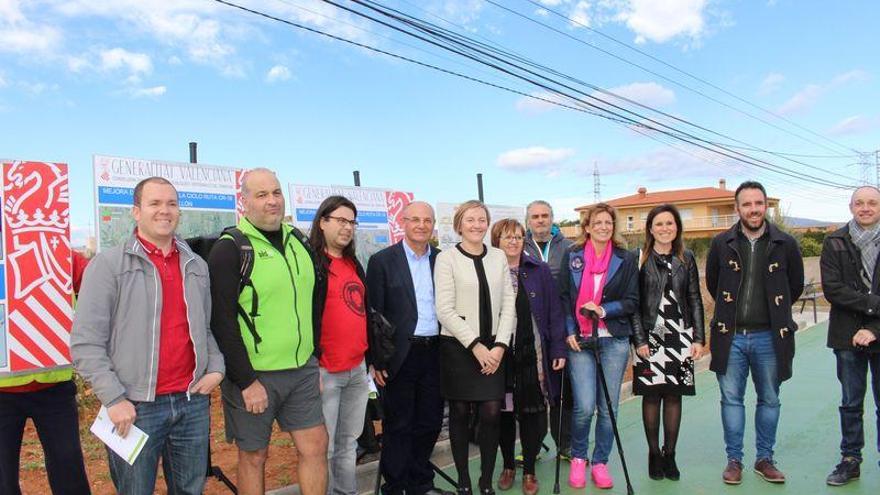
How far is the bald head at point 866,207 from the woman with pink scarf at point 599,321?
1504 mm

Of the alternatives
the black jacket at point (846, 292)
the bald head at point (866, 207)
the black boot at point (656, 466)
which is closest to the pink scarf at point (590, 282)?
the black boot at point (656, 466)

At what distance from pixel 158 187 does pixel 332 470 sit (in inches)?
76.1

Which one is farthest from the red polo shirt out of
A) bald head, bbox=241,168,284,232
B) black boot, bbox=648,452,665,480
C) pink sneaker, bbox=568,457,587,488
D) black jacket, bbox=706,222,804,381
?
black jacket, bbox=706,222,804,381

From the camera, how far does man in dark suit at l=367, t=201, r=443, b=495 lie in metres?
3.93

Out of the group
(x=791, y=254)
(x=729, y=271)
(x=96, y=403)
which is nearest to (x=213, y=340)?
(x=729, y=271)

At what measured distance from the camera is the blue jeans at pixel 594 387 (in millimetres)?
4250

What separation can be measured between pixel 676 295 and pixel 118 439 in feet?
11.5

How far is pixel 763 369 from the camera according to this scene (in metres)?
4.20

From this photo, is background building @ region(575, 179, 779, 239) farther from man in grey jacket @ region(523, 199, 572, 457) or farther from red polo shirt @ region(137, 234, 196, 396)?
red polo shirt @ region(137, 234, 196, 396)

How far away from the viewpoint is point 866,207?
4.14 meters

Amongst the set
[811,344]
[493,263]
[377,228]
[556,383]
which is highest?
[377,228]

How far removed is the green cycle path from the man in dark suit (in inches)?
25.2

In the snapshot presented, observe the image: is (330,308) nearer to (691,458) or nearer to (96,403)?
(691,458)

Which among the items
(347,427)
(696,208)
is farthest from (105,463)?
(696,208)
